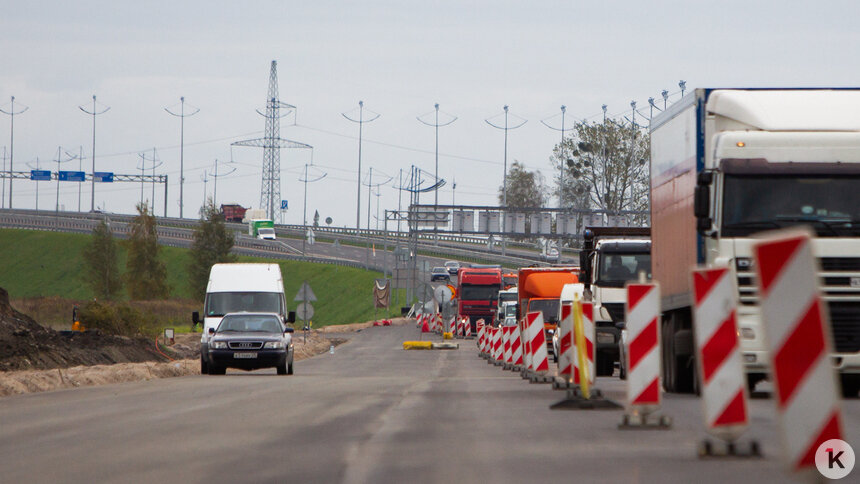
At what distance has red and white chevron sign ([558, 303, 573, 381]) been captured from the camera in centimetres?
1697

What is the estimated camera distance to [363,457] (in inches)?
374

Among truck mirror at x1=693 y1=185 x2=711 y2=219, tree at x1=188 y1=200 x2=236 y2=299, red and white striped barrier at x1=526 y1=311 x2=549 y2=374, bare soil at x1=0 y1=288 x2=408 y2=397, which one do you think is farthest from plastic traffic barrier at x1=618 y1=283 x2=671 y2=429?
tree at x1=188 y1=200 x2=236 y2=299

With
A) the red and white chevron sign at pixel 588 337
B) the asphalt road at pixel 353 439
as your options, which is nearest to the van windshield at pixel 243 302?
the asphalt road at pixel 353 439

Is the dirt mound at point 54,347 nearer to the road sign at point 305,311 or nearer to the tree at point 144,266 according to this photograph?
the road sign at point 305,311

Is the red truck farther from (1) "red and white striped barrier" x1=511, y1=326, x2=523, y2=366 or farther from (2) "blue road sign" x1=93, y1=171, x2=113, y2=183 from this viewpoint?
(2) "blue road sign" x1=93, y1=171, x2=113, y2=183

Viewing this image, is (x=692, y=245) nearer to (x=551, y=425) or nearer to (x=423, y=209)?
(x=551, y=425)

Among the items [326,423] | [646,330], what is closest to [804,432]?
[646,330]

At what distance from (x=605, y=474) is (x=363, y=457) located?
202cm

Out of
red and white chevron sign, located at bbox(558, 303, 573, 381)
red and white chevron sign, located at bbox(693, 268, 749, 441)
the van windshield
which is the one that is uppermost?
red and white chevron sign, located at bbox(693, 268, 749, 441)

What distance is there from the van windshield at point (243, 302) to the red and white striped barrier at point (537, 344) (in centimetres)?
1347

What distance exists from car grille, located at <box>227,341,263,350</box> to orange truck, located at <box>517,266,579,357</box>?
14192 mm

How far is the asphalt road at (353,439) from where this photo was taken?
27.9 ft

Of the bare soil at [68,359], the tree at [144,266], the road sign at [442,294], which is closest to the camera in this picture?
the bare soil at [68,359]

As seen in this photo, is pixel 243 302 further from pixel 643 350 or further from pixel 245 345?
pixel 643 350
